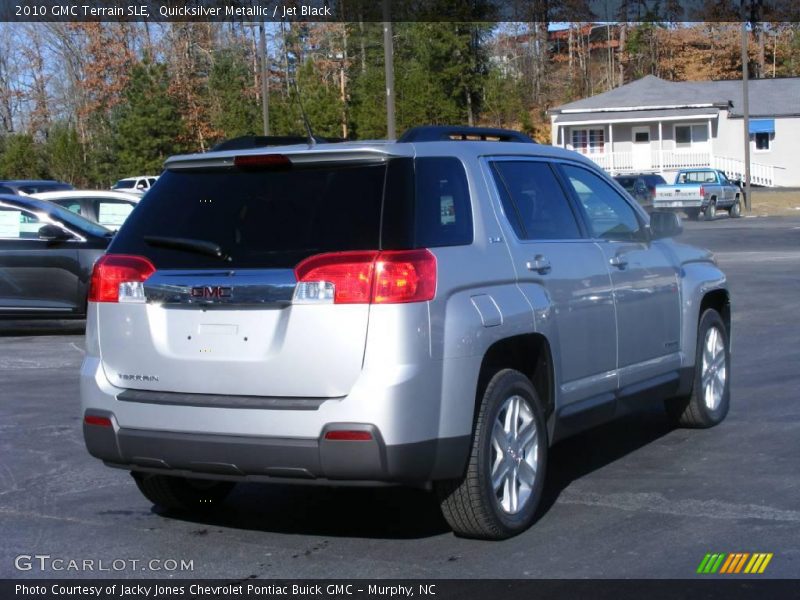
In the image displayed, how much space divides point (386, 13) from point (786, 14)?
233 ft

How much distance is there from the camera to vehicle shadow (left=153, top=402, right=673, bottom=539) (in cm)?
597

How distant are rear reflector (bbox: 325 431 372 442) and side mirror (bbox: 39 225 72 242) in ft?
30.8

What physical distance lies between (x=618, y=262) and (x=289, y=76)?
5541 cm

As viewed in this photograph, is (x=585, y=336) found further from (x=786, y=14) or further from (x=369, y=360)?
(x=786, y=14)

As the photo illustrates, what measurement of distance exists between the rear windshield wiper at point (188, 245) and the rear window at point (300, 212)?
0.05 ft

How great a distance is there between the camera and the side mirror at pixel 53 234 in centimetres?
1348

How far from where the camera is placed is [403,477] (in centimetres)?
504

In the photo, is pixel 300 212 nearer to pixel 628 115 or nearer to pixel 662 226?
pixel 662 226

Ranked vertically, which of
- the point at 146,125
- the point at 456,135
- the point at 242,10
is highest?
the point at 242,10

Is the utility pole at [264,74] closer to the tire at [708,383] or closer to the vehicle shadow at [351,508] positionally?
the tire at [708,383]

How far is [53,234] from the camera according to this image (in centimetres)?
1350

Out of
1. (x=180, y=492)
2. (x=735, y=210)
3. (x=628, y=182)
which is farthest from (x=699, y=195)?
(x=180, y=492)

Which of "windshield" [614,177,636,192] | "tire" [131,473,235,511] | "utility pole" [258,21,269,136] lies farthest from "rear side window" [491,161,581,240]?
"windshield" [614,177,636,192]
